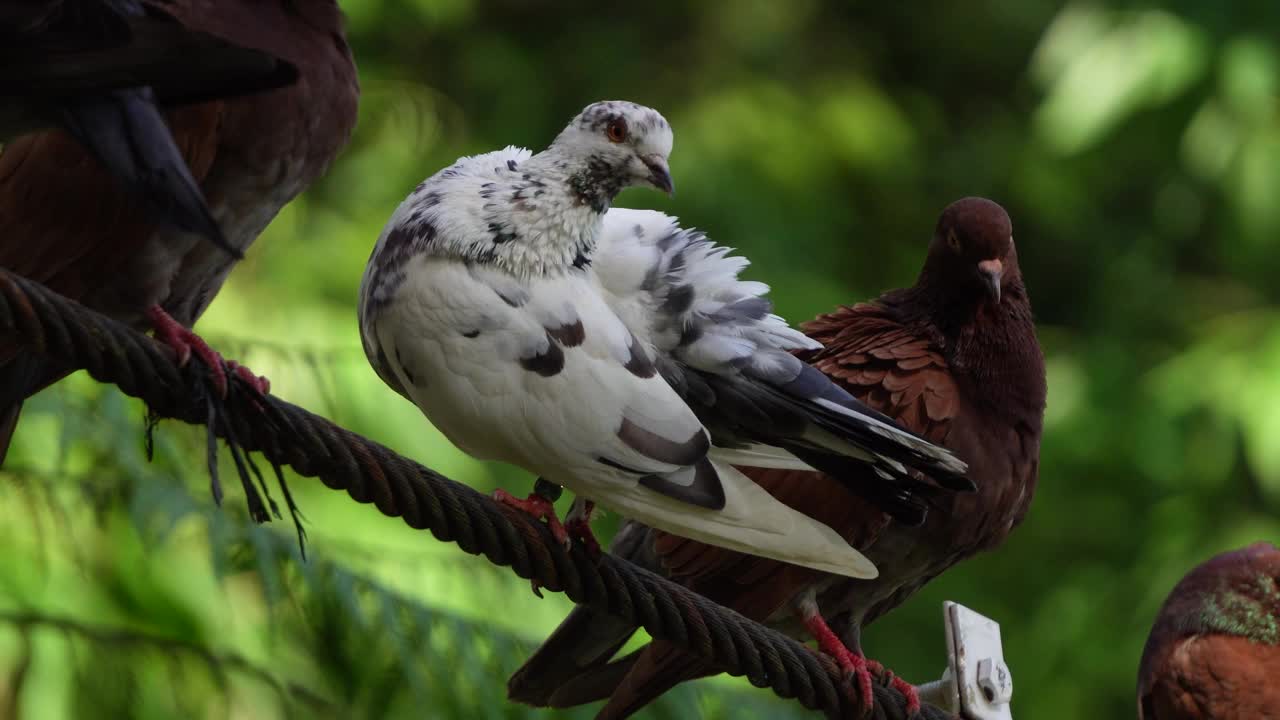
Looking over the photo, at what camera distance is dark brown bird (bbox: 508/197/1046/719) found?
367 cm

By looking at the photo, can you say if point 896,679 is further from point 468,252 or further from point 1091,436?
point 1091,436

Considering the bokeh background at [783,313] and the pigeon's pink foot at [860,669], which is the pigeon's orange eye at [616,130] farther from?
the bokeh background at [783,313]

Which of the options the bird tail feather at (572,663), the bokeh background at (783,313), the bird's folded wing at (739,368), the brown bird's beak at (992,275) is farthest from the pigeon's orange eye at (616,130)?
the bokeh background at (783,313)

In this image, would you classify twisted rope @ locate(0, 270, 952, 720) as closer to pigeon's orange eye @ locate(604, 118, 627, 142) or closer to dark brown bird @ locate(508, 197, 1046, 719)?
dark brown bird @ locate(508, 197, 1046, 719)

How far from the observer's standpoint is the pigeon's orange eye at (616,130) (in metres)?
2.91


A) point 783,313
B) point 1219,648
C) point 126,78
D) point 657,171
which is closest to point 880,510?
point 657,171

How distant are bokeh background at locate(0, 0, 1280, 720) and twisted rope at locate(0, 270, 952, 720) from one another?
1.89 m

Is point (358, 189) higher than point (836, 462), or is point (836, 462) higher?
point (836, 462)

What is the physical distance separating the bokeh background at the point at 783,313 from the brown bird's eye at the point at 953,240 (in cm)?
170

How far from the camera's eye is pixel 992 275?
4.00 meters

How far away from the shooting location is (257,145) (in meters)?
3.01

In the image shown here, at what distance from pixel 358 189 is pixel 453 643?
4.16 metres

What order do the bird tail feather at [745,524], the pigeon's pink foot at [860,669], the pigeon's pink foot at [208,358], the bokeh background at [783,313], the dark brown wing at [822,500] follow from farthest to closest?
the bokeh background at [783,313], the dark brown wing at [822,500], the pigeon's pink foot at [860,669], the bird tail feather at [745,524], the pigeon's pink foot at [208,358]

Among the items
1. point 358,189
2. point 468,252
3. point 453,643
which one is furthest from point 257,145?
point 358,189
